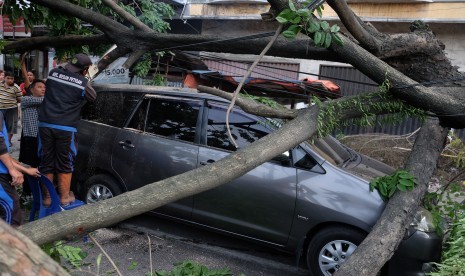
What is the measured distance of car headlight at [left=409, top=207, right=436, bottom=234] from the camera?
4277 millimetres

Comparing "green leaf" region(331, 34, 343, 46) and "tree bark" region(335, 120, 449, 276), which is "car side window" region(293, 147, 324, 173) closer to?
"tree bark" region(335, 120, 449, 276)

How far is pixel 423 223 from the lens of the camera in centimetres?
431

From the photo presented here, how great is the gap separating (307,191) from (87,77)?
8.85ft

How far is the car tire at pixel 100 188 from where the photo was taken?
18.4ft

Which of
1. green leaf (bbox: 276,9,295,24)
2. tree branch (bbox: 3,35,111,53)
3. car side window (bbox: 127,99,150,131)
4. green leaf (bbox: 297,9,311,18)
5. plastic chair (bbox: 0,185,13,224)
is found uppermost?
green leaf (bbox: 297,9,311,18)

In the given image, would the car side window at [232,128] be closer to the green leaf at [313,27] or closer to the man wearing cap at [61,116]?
the man wearing cap at [61,116]

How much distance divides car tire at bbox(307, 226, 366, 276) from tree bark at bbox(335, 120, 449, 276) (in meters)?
0.64

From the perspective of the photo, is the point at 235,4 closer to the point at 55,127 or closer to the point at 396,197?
the point at 55,127

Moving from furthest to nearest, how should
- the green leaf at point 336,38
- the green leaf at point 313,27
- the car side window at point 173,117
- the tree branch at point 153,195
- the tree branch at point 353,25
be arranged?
the car side window at point 173,117 → the tree branch at point 353,25 → the green leaf at point 336,38 → the green leaf at point 313,27 → the tree branch at point 153,195

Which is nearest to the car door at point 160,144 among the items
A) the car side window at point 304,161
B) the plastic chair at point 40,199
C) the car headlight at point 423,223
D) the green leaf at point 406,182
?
the plastic chair at point 40,199

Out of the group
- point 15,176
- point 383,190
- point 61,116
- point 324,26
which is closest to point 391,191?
point 383,190

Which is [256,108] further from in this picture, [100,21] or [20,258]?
[20,258]

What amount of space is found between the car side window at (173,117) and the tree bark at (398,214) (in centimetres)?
234

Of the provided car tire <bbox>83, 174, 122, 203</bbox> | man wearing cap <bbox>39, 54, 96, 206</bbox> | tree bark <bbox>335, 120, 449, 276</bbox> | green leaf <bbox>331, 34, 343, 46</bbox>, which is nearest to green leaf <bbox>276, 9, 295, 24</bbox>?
green leaf <bbox>331, 34, 343, 46</bbox>
